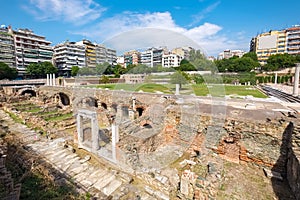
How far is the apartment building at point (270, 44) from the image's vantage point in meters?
52.9

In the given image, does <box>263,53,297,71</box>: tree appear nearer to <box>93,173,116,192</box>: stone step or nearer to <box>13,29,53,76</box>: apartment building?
<box>93,173,116,192</box>: stone step

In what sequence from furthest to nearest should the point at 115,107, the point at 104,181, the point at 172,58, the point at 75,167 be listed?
the point at 115,107 < the point at 172,58 < the point at 75,167 < the point at 104,181

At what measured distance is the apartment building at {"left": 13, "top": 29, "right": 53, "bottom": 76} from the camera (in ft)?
147

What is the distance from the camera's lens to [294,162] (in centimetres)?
591

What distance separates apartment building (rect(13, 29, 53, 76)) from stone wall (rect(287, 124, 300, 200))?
56183mm

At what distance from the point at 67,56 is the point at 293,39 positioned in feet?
234

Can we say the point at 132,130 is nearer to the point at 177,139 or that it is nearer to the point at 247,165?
the point at 177,139

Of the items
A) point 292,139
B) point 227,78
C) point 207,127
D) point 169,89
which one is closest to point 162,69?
point 169,89

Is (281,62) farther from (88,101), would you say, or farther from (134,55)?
(88,101)

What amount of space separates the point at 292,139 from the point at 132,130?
276 inches

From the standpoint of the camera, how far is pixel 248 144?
7.91 metres

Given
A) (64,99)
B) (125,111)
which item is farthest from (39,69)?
(125,111)

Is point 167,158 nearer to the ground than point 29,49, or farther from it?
nearer to the ground

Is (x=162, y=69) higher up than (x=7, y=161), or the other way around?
(x=162, y=69)
